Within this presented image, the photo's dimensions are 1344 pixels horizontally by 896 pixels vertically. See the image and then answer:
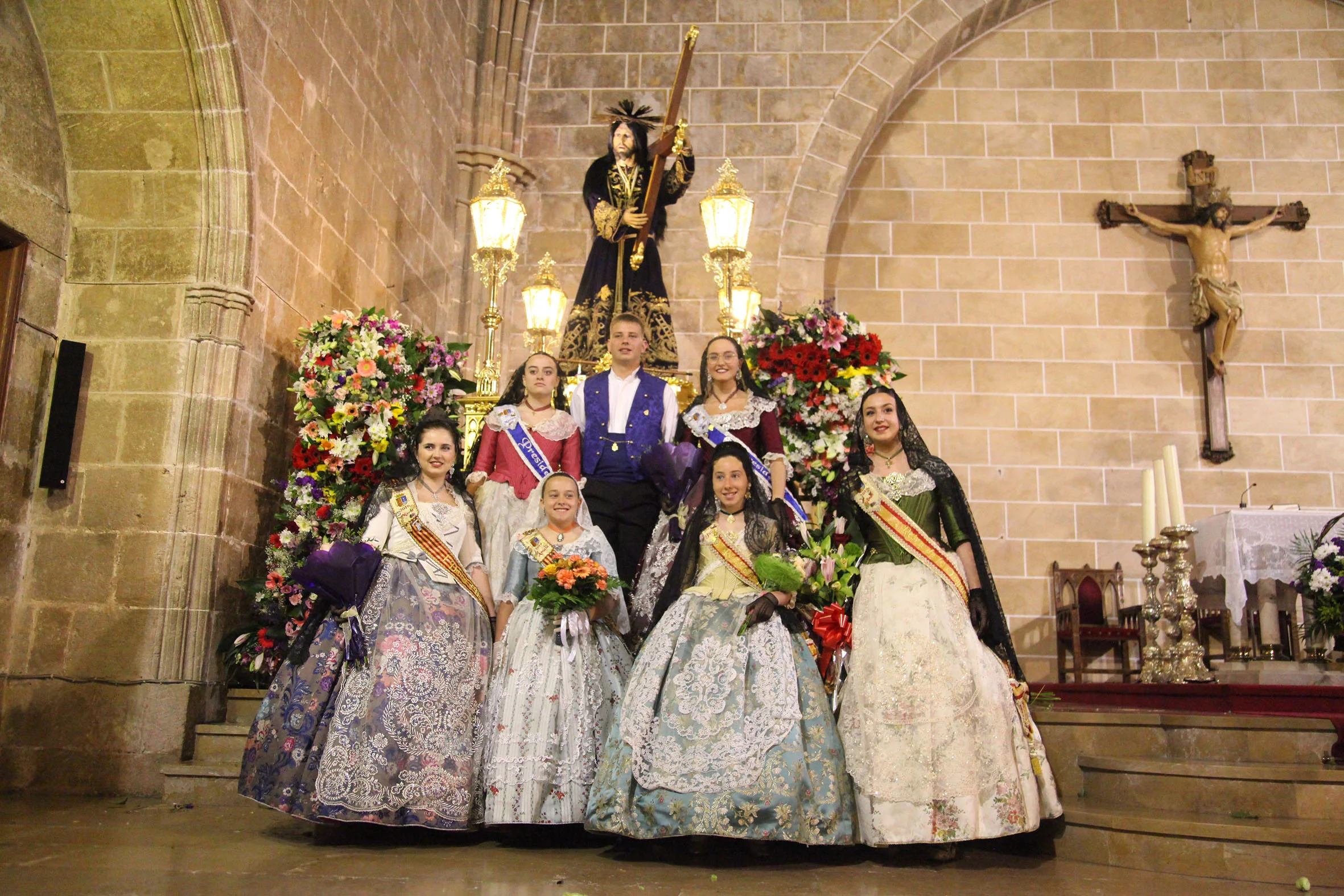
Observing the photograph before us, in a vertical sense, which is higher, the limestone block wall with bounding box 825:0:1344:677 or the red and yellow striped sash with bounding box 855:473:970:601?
the limestone block wall with bounding box 825:0:1344:677

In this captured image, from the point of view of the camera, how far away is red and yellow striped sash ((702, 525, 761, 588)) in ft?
15.7

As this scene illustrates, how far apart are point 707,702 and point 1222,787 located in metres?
2.12

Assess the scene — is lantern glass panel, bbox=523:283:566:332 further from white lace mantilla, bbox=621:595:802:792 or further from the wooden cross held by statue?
white lace mantilla, bbox=621:595:802:792

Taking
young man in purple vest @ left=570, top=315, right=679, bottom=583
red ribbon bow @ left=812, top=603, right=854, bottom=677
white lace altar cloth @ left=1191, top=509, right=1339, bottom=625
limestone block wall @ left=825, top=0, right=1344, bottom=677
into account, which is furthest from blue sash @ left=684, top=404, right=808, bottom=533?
limestone block wall @ left=825, top=0, right=1344, bottom=677

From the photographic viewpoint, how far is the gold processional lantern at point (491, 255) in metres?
7.23

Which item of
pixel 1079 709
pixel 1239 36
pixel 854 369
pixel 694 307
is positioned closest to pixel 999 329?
pixel 694 307

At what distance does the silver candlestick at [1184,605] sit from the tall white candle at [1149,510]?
8 cm

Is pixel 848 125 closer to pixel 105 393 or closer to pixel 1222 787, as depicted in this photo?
pixel 105 393

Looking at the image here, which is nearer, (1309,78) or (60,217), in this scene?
(60,217)

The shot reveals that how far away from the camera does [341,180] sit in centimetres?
770

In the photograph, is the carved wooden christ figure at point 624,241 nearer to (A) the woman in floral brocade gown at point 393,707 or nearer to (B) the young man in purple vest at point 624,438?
(B) the young man in purple vest at point 624,438

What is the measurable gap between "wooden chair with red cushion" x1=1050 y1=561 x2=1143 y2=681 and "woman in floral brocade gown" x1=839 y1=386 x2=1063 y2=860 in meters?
4.98

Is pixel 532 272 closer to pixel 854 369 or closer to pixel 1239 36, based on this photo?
pixel 854 369

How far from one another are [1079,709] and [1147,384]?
20.4ft
